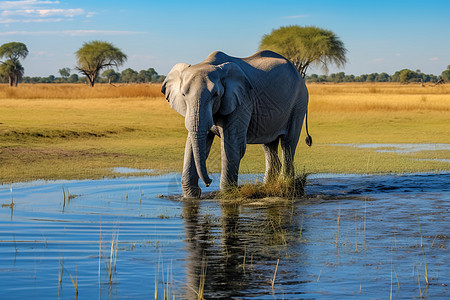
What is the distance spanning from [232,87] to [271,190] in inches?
67.1

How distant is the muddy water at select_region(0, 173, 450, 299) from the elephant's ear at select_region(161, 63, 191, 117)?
50.8 inches

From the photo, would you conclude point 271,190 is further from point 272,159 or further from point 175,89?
point 175,89

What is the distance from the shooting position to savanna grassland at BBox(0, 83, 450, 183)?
1362 cm

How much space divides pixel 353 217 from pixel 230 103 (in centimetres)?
231

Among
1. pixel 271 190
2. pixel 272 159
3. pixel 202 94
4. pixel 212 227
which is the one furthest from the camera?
pixel 272 159

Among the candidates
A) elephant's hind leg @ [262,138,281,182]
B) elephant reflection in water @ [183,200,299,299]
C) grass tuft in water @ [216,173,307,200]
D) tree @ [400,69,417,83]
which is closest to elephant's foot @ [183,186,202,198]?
grass tuft in water @ [216,173,307,200]

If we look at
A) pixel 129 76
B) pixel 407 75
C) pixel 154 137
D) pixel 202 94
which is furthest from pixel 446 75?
pixel 202 94

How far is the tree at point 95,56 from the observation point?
7025 cm

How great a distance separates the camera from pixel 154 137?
67.8 feet

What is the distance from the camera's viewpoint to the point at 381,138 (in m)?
21.2

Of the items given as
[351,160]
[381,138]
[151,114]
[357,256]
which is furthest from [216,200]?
[151,114]

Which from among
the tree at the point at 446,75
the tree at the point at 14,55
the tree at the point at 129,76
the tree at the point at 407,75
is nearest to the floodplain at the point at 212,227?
the tree at the point at 14,55

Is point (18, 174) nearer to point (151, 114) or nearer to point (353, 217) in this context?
point (353, 217)

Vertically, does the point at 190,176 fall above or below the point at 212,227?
above
